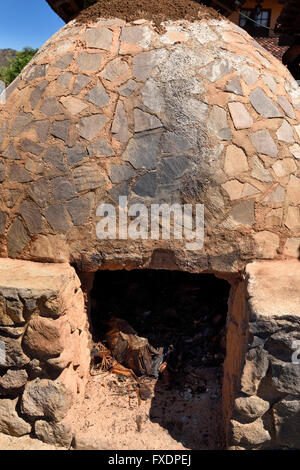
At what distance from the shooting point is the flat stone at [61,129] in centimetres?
321

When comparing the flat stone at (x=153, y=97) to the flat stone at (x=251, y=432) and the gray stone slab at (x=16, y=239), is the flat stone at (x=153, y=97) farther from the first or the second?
the flat stone at (x=251, y=432)

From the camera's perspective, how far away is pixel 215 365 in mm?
4027

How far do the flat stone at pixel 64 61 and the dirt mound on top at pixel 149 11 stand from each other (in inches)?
20.7

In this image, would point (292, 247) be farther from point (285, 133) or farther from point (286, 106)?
point (286, 106)

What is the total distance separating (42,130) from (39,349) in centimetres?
183

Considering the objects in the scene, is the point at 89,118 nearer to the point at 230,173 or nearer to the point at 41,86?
the point at 41,86

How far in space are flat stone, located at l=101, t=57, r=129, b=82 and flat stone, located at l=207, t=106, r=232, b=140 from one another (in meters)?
0.86

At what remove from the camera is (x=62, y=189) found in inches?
126

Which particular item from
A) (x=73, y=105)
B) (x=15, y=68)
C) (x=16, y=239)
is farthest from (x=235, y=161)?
(x=15, y=68)

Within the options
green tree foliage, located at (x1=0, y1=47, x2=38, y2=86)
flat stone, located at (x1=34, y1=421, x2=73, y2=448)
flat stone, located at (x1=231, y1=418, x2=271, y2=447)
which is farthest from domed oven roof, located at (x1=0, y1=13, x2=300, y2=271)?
green tree foliage, located at (x1=0, y1=47, x2=38, y2=86)

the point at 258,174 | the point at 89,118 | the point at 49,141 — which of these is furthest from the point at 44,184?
the point at 258,174

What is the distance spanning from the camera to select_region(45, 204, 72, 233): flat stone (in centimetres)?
320

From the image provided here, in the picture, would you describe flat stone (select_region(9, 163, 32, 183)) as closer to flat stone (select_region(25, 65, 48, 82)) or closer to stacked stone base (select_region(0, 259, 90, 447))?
stacked stone base (select_region(0, 259, 90, 447))

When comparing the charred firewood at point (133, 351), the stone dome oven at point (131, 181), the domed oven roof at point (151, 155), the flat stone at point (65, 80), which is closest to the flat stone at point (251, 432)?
the stone dome oven at point (131, 181)
